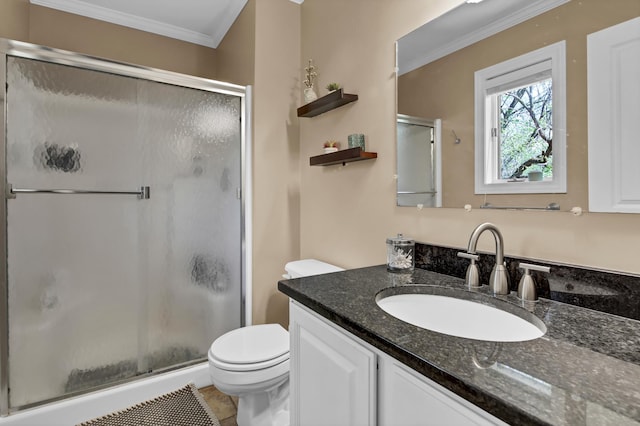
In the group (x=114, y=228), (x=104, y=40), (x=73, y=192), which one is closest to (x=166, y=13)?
(x=104, y=40)

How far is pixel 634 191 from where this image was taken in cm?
81

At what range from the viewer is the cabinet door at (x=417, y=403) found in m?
0.56

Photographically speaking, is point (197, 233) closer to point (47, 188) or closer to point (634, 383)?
point (47, 188)

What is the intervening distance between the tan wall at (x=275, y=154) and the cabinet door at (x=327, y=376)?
1145 mm

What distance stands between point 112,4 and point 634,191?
3.26 m

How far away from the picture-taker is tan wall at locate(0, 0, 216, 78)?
2.28 m

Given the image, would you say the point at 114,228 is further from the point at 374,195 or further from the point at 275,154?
the point at 374,195

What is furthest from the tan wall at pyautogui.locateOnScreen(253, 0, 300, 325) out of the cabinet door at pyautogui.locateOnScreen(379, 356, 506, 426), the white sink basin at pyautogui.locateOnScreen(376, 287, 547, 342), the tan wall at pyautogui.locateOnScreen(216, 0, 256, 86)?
the cabinet door at pyautogui.locateOnScreen(379, 356, 506, 426)

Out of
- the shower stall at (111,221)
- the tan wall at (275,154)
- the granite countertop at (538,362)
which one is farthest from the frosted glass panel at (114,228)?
the granite countertop at (538,362)

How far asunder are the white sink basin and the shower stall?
1355 millimetres

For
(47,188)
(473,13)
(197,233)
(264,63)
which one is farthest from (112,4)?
A: (473,13)

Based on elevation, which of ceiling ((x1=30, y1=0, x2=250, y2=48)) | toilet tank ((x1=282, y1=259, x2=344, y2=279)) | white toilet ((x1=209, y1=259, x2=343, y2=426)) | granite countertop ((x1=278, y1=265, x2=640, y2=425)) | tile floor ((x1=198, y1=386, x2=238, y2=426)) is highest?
ceiling ((x1=30, y1=0, x2=250, y2=48))

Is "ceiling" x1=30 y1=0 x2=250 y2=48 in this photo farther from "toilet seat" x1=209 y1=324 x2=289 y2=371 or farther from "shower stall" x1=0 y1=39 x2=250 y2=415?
"toilet seat" x1=209 y1=324 x2=289 y2=371

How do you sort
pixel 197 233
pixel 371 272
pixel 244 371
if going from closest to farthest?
pixel 371 272
pixel 244 371
pixel 197 233
